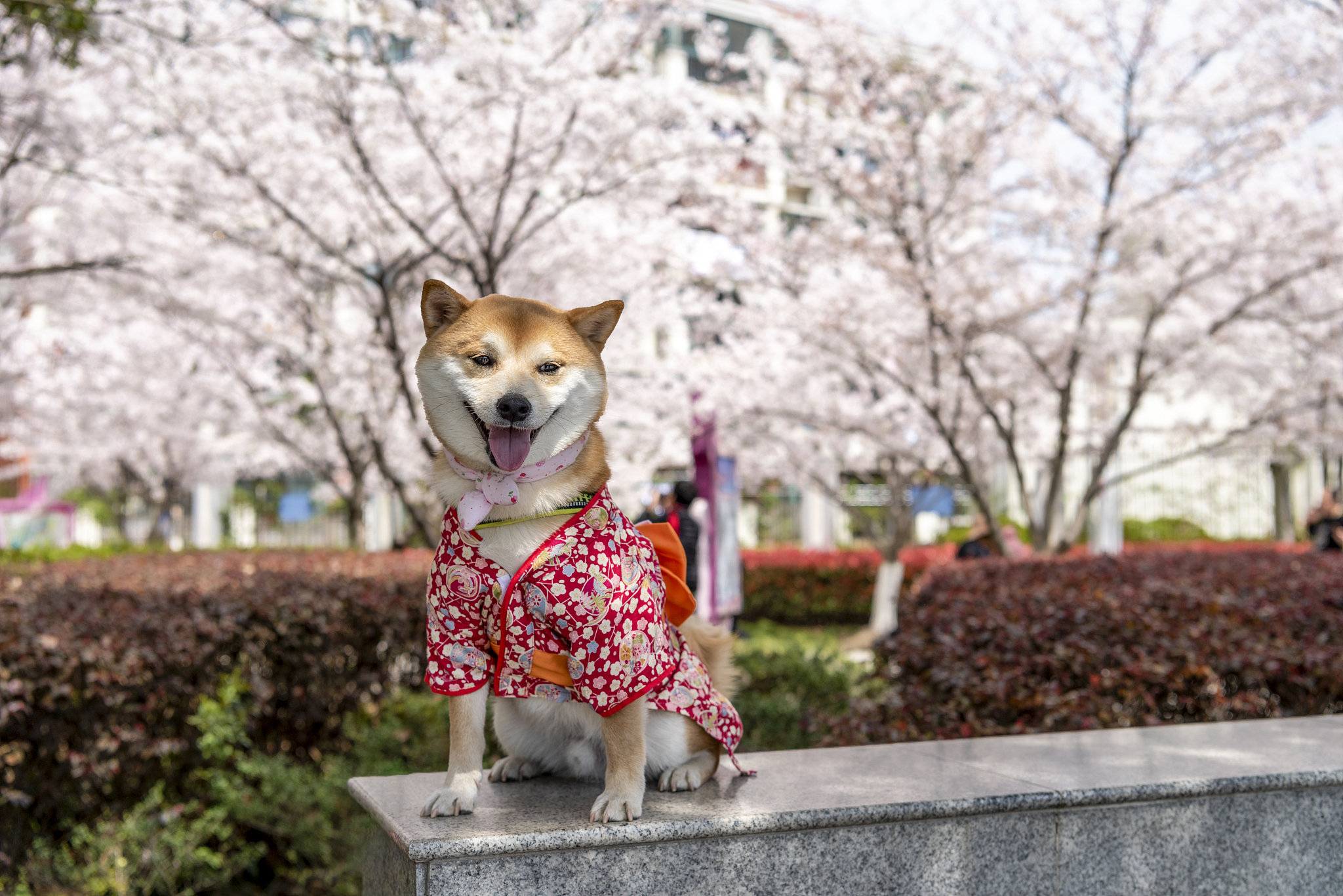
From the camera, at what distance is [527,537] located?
7.89ft

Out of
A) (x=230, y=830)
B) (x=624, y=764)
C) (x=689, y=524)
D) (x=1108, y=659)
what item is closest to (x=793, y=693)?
(x=1108, y=659)

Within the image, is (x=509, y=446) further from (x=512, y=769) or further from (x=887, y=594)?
(x=887, y=594)

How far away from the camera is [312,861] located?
473 cm

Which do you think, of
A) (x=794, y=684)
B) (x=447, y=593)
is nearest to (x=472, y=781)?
(x=447, y=593)

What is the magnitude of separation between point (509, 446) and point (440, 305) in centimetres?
39

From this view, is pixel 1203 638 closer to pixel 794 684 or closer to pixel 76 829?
pixel 794 684

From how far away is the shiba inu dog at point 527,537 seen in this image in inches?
91.3

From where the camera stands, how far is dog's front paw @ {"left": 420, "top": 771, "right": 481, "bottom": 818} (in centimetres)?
244

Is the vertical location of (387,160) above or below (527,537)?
above

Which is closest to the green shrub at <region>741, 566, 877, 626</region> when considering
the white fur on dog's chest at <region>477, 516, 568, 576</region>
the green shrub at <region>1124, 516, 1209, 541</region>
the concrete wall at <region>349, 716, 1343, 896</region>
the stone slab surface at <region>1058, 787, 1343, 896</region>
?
the green shrub at <region>1124, 516, 1209, 541</region>

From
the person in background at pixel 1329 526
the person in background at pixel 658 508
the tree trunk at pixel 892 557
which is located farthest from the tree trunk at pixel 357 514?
the person in background at pixel 1329 526

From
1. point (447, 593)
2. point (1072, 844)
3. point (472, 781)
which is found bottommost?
point (1072, 844)

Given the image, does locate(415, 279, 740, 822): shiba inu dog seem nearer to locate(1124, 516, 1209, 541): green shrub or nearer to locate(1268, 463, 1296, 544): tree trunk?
locate(1124, 516, 1209, 541): green shrub

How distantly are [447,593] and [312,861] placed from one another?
298 centimetres
